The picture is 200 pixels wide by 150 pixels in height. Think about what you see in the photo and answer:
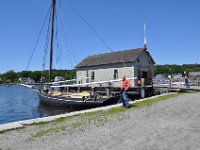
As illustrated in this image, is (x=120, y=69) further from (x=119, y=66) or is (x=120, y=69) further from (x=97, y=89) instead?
(x=97, y=89)

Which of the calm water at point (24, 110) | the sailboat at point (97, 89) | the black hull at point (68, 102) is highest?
the sailboat at point (97, 89)

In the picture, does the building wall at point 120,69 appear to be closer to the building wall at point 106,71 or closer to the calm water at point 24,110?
the building wall at point 106,71

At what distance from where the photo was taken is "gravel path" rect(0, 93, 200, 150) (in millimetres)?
7977

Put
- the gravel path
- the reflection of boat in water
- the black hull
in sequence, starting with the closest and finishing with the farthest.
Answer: the gravel path
the black hull
the reflection of boat in water

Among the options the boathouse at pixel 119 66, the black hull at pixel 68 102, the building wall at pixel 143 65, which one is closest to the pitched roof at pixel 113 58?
the boathouse at pixel 119 66

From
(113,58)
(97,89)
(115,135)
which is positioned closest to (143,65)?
(113,58)

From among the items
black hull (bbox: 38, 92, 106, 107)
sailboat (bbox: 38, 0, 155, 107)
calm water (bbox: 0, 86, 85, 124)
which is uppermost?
sailboat (bbox: 38, 0, 155, 107)

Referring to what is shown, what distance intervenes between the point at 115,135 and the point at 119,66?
3065 centimetres

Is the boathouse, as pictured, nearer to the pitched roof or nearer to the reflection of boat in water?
the pitched roof

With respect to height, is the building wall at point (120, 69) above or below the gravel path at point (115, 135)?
above

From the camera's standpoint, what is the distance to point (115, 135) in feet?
30.5

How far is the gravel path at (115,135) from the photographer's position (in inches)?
314

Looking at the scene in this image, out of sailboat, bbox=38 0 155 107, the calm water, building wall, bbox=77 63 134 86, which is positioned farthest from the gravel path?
building wall, bbox=77 63 134 86

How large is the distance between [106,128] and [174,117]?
3.70 m
